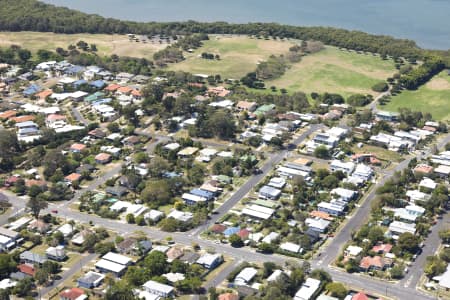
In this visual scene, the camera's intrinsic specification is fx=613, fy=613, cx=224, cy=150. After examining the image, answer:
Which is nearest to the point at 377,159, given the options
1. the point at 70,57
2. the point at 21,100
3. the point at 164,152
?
the point at 164,152

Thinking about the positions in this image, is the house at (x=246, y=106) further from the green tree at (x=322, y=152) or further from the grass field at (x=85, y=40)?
the grass field at (x=85, y=40)

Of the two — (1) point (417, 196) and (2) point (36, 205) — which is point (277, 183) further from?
(2) point (36, 205)

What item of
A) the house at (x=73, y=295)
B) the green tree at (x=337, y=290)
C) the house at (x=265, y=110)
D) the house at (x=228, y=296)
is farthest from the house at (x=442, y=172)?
the house at (x=73, y=295)

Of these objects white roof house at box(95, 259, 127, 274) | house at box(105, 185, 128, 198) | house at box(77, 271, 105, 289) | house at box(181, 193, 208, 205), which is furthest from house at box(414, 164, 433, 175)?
house at box(77, 271, 105, 289)

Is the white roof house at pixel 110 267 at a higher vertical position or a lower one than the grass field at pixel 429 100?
lower

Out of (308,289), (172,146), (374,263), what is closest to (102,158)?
(172,146)

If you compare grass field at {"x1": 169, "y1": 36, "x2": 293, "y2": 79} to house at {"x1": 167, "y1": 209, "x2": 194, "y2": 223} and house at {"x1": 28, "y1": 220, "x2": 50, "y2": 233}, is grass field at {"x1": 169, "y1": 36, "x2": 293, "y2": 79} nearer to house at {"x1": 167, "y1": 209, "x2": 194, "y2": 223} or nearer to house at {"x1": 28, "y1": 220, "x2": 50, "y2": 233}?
house at {"x1": 167, "y1": 209, "x2": 194, "y2": 223}
